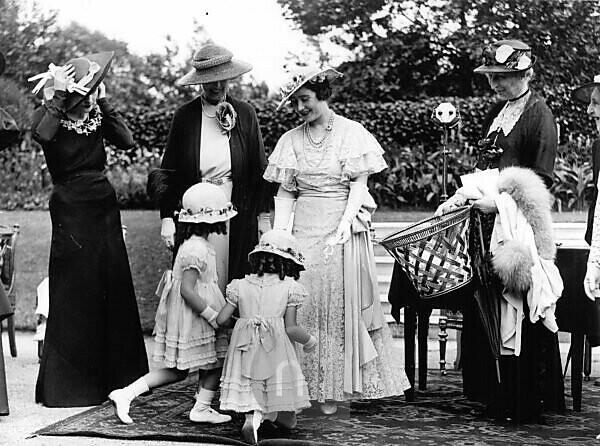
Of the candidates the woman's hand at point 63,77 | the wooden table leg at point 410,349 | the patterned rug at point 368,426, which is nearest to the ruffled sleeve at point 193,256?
the patterned rug at point 368,426

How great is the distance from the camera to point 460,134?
37.3ft

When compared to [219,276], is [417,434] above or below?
below

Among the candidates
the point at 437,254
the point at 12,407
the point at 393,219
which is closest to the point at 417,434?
the point at 437,254

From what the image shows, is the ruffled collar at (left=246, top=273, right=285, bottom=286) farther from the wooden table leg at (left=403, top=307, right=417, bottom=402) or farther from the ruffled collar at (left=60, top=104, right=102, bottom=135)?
the ruffled collar at (left=60, top=104, right=102, bottom=135)

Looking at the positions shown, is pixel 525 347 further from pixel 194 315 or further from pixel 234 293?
pixel 194 315

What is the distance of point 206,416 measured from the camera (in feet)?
18.3

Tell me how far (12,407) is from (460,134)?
6726 mm

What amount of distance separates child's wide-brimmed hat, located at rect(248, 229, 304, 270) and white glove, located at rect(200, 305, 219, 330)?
1.50 feet

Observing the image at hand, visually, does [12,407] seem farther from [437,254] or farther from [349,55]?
[349,55]

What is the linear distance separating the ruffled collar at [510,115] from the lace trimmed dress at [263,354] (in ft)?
5.43

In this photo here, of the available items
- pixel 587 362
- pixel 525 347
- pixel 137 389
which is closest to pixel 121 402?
pixel 137 389

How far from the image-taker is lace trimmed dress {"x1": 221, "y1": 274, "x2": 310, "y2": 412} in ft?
16.7

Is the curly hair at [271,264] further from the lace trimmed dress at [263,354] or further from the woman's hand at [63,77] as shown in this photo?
the woman's hand at [63,77]

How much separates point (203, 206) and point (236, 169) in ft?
1.80
